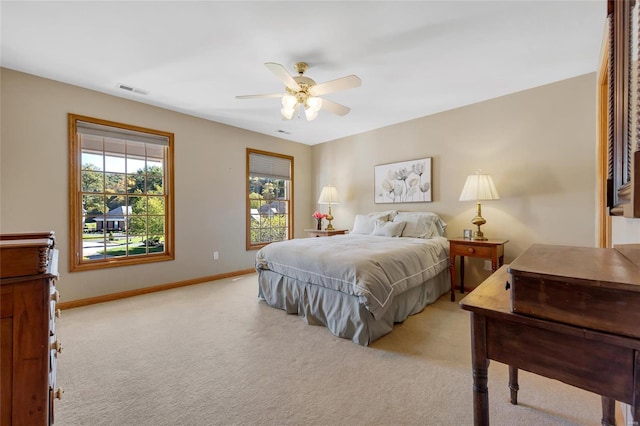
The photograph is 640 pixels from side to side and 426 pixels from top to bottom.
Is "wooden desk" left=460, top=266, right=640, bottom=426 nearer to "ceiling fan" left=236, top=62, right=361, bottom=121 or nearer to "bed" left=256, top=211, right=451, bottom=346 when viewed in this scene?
"bed" left=256, top=211, right=451, bottom=346

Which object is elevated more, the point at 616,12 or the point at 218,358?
the point at 616,12

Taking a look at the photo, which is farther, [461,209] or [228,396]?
[461,209]

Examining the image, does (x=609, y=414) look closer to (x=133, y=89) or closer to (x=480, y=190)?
(x=480, y=190)

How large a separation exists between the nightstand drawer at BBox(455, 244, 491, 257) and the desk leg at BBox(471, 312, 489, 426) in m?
2.43

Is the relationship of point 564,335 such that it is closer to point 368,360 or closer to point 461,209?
point 368,360

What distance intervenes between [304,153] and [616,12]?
5.09 meters

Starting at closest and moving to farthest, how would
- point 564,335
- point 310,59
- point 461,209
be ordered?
point 564,335 < point 310,59 < point 461,209

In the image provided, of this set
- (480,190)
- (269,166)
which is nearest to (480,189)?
(480,190)

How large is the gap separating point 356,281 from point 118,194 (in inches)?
129

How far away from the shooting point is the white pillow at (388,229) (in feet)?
12.4

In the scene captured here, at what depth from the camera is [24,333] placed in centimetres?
82

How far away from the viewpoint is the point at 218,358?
81.7 inches

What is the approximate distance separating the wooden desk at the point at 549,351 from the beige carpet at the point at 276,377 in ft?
2.79

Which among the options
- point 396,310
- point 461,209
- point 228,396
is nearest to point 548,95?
point 461,209
